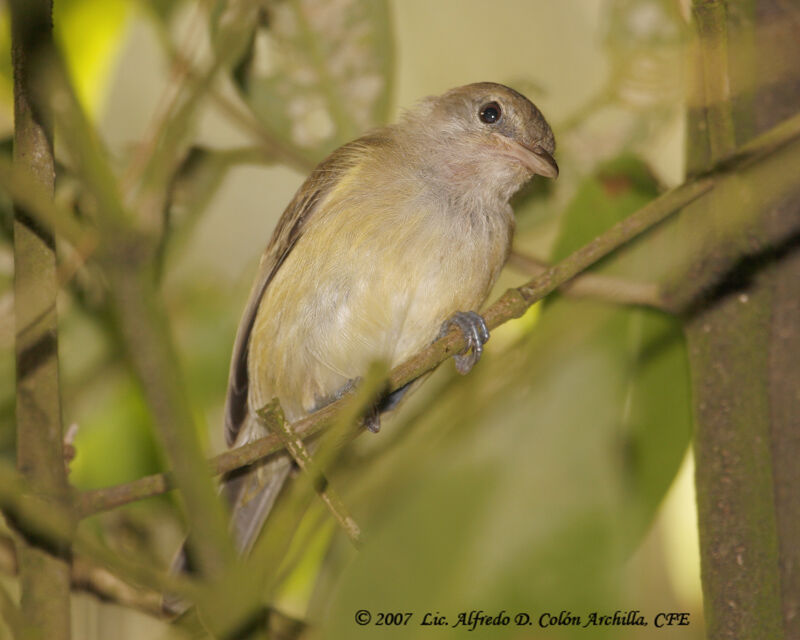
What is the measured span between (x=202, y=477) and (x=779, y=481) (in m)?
1.25

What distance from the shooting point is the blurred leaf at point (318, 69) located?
2.18 metres

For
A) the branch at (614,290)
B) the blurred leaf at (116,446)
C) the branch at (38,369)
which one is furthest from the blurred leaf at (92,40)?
the branch at (614,290)

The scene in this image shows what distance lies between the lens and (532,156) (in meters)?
2.28

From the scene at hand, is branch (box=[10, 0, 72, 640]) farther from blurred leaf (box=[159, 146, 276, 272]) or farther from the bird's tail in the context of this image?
the bird's tail

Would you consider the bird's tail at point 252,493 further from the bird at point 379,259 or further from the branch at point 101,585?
the branch at point 101,585

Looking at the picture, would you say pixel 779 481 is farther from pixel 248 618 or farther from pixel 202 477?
pixel 202 477

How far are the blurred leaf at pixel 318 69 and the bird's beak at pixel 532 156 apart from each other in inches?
14.9

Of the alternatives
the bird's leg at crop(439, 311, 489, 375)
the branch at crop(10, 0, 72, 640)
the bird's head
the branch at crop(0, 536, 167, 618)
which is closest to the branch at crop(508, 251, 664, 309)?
the bird's leg at crop(439, 311, 489, 375)

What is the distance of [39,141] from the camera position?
126cm

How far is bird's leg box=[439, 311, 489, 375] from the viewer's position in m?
2.01

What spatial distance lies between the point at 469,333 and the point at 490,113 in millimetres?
795

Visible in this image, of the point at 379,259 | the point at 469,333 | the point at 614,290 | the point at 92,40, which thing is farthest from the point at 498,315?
the point at 92,40

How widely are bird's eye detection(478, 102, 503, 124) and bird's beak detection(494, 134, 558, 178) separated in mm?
55

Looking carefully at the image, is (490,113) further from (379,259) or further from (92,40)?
(92,40)
